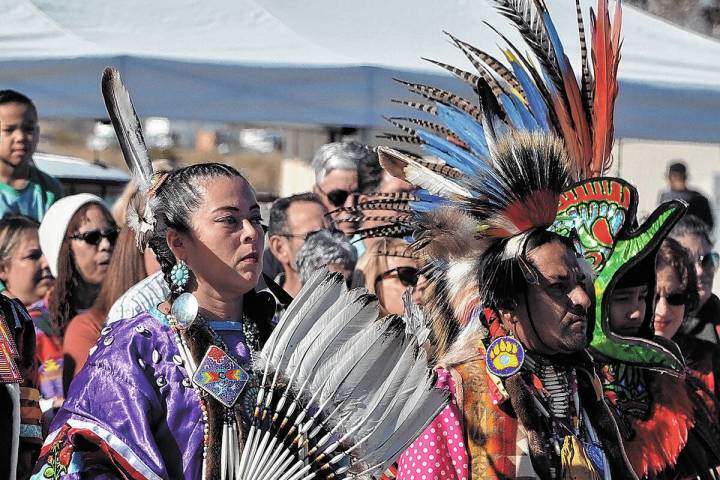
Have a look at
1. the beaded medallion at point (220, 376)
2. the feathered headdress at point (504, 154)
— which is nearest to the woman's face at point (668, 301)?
the feathered headdress at point (504, 154)

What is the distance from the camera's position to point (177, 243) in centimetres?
302

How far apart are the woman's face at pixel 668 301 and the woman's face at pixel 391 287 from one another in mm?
952

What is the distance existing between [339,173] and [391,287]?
124 centimetres

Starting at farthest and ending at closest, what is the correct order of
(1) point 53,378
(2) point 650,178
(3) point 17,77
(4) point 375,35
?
(2) point 650,178, (4) point 375,35, (3) point 17,77, (1) point 53,378

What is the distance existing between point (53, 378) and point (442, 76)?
2163 millimetres

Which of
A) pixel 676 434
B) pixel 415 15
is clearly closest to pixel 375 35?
pixel 415 15

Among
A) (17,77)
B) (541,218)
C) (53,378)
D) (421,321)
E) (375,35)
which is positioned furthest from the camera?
(375,35)

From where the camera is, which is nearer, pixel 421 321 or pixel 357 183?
pixel 421 321

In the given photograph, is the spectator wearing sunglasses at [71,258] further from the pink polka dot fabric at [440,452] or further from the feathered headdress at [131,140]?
the pink polka dot fabric at [440,452]

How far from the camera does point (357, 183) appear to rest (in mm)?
5738

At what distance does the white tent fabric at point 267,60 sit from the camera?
532cm

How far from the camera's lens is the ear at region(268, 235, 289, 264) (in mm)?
5281

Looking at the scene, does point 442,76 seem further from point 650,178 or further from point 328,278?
point 650,178

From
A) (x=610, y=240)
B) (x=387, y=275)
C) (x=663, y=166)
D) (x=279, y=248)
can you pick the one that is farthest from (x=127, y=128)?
(x=663, y=166)
